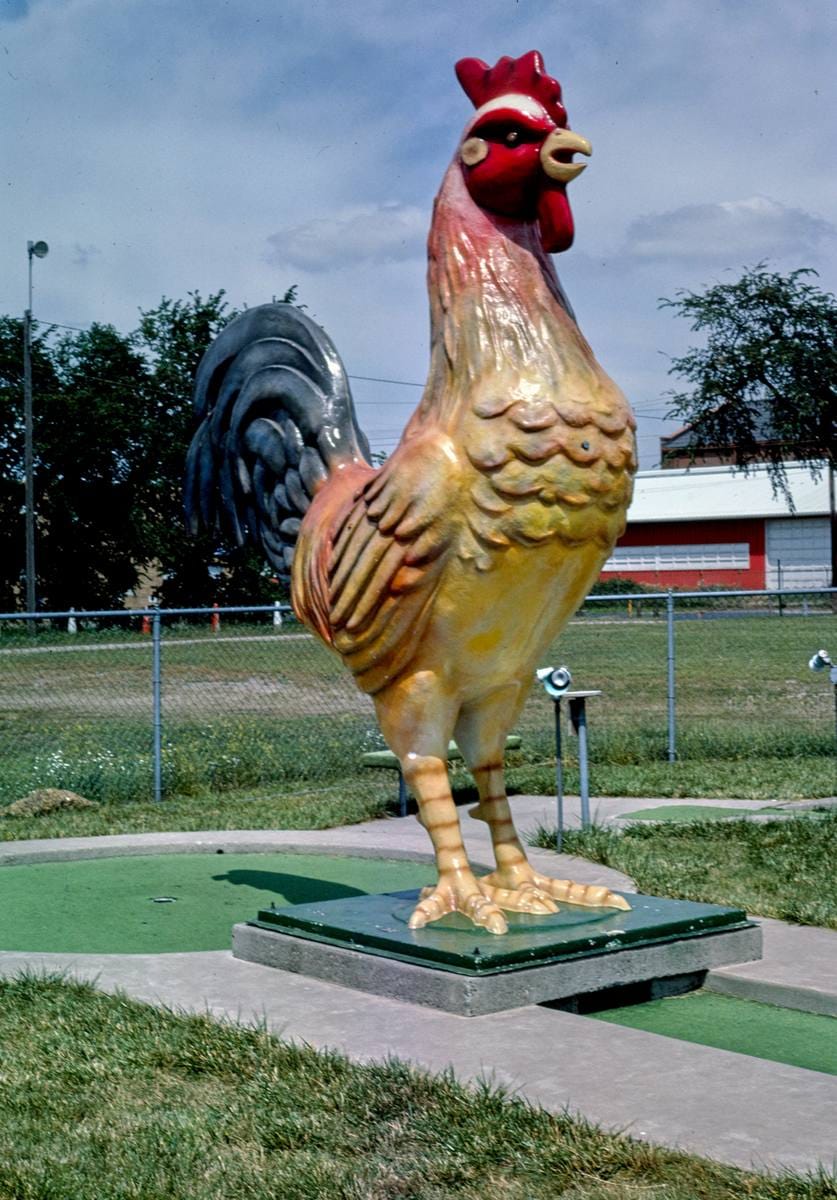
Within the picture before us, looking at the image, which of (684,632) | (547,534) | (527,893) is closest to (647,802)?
(527,893)

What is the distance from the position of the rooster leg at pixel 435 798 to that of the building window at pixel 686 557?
158ft

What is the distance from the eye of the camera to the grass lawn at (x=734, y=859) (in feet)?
23.7

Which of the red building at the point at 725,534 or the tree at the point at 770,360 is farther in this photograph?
the red building at the point at 725,534

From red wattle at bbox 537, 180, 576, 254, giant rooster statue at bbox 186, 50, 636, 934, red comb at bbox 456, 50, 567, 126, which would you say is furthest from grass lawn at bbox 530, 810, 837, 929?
red comb at bbox 456, 50, 567, 126

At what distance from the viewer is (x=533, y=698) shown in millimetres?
19359

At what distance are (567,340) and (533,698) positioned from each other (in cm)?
1413

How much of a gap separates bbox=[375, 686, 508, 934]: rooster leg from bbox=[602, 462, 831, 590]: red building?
44692 mm

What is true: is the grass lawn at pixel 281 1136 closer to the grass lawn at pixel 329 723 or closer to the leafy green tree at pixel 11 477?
the grass lawn at pixel 329 723

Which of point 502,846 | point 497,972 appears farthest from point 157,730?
point 497,972

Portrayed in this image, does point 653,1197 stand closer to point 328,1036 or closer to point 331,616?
point 328,1036

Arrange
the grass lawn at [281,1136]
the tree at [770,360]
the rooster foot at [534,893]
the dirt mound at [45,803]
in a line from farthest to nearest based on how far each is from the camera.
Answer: the tree at [770,360] → the dirt mound at [45,803] → the rooster foot at [534,893] → the grass lawn at [281,1136]

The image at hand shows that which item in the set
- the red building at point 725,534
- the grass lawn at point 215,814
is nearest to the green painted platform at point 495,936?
the grass lawn at point 215,814

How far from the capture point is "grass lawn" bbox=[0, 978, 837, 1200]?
11.9 ft

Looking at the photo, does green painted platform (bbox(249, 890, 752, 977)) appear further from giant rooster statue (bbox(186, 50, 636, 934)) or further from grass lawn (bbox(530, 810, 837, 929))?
grass lawn (bbox(530, 810, 837, 929))
